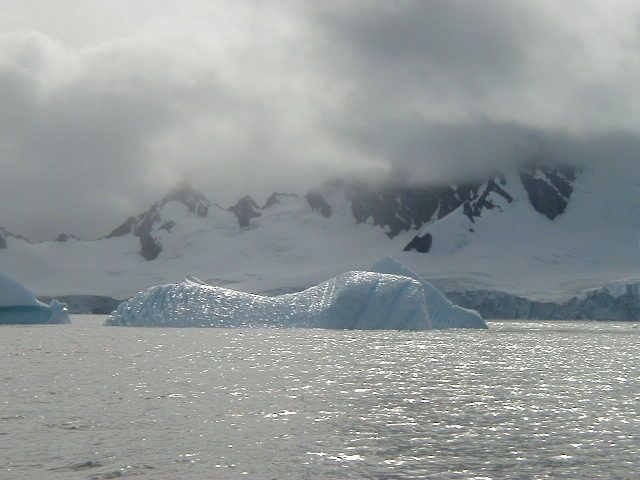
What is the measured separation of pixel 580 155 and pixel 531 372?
517ft

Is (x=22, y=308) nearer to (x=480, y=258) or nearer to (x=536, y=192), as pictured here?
(x=480, y=258)

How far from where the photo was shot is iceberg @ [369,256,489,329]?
66.7 m

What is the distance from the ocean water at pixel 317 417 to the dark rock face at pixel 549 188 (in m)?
144

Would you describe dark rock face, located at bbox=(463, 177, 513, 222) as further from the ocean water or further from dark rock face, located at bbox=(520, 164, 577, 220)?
the ocean water

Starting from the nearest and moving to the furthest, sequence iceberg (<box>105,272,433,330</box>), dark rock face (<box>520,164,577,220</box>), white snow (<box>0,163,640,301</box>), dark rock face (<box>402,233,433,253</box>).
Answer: iceberg (<box>105,272,433,330</box>) → white snow (<box>0,163,640,301</box>) → dark rock face (<box>402,233,433,253</box>) → dark rock face (<box>520,164,577,220</box>)

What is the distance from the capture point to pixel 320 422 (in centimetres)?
2134

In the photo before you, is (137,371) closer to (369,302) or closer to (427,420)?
(427,420)

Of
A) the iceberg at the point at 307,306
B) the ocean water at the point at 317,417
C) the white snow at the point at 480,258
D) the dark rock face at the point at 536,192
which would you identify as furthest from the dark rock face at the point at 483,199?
the ocean water at the point at 317,417

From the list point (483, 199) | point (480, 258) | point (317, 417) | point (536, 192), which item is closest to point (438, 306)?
point (317, 417)

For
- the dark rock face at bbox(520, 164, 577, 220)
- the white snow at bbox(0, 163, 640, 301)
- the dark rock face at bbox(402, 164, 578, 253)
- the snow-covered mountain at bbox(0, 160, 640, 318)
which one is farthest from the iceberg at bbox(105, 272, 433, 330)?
the dark rock face at bbox(520, 164, 577, 220)

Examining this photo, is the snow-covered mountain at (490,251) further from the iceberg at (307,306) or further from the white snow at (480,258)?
the iceberg at (307,306)

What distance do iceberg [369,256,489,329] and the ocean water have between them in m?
24.5

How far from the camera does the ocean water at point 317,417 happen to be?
53.7 ft

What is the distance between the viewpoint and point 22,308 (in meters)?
74.9
